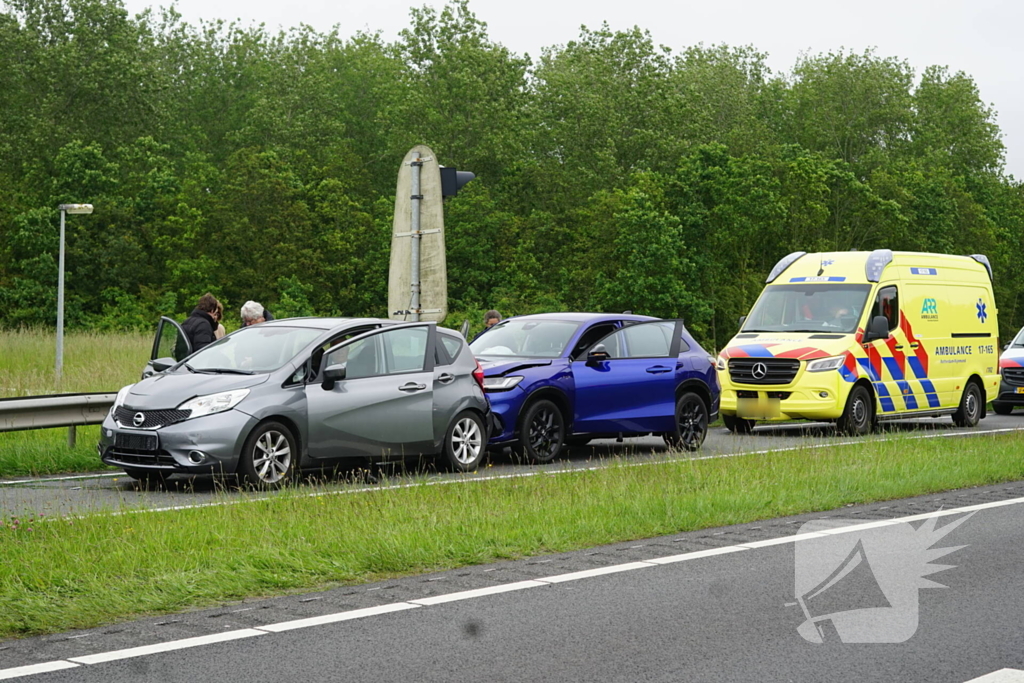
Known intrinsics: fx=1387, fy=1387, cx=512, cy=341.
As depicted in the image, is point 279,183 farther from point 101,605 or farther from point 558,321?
point 101,605

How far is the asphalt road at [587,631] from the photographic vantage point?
595cm

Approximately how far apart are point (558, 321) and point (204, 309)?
14.2 ft

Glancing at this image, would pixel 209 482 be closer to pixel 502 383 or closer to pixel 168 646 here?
pixel 502 383

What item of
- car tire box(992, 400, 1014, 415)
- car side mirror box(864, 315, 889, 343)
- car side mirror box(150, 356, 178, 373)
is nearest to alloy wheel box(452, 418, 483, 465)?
car side mirror box(150, 356, 178, 373)

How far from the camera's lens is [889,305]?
20906 millimetres

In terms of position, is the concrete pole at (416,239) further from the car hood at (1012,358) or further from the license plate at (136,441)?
the car hood at (1012,358)

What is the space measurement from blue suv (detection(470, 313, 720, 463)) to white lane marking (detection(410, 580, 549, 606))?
7404 mm

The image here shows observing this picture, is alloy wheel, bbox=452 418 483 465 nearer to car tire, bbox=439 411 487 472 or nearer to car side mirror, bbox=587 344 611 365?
car tire, bbox=439 411 487 472

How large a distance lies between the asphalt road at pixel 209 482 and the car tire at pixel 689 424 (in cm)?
23

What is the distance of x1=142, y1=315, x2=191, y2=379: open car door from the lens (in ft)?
48.5

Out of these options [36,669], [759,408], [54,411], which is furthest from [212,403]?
[759,408]

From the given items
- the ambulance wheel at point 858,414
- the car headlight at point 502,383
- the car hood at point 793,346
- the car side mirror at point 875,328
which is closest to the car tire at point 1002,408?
the ambulance wheel at point 858,414

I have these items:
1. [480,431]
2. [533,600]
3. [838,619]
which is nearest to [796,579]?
[838,619]

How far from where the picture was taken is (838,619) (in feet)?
23.1
